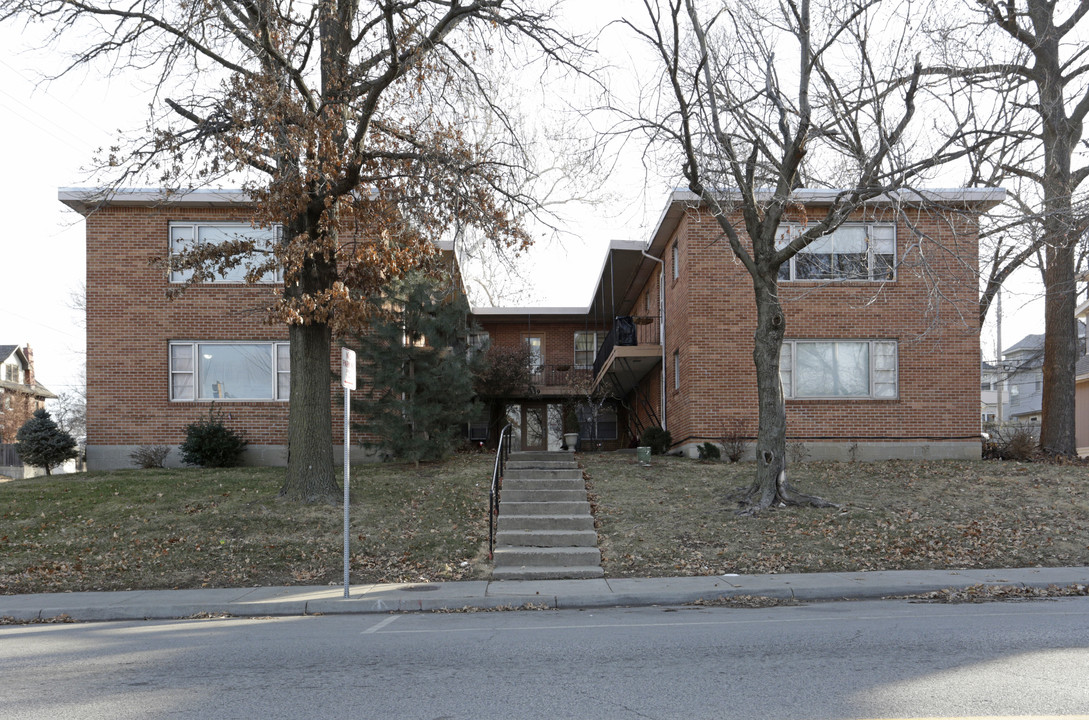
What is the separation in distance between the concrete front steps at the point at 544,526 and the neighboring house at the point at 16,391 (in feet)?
129

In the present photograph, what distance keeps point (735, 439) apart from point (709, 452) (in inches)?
27.8

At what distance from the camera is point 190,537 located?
1334cm

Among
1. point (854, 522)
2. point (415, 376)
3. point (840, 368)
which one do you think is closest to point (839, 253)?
point (840, 368)

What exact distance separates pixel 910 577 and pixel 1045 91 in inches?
418

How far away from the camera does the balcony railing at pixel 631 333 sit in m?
24.0

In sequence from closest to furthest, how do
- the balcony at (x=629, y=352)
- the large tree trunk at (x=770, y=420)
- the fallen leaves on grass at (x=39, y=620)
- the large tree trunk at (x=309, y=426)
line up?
the fallen leaves on grass at (x=39, y=620)
the large tree trunk at (x=770, y=420)
the large tree trunk at (x=309, y=426)
the balcony at (x=629, y=352)

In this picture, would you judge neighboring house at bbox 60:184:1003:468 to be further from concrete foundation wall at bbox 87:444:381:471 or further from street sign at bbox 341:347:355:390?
street sign at bbox 341:347:355:390

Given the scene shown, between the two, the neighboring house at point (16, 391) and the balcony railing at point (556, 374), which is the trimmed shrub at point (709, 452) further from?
the neighboring house at point (16, 391)

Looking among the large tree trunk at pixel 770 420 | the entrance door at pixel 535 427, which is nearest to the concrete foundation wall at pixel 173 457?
the large tree trunk at pixel 770 420

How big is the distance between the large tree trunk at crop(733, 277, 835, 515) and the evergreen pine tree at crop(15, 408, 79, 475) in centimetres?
1566

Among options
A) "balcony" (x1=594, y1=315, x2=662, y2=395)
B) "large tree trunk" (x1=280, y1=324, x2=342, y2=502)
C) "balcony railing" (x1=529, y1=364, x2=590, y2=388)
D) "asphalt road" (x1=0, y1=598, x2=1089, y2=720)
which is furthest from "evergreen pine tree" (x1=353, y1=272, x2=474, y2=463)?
"balcony railing" (x1=529, y1=364, x2=590, y2=388)

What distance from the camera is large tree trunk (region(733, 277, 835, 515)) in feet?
47.4

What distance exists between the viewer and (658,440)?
21594 mm

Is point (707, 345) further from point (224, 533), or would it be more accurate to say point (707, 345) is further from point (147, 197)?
point (147, 197)
